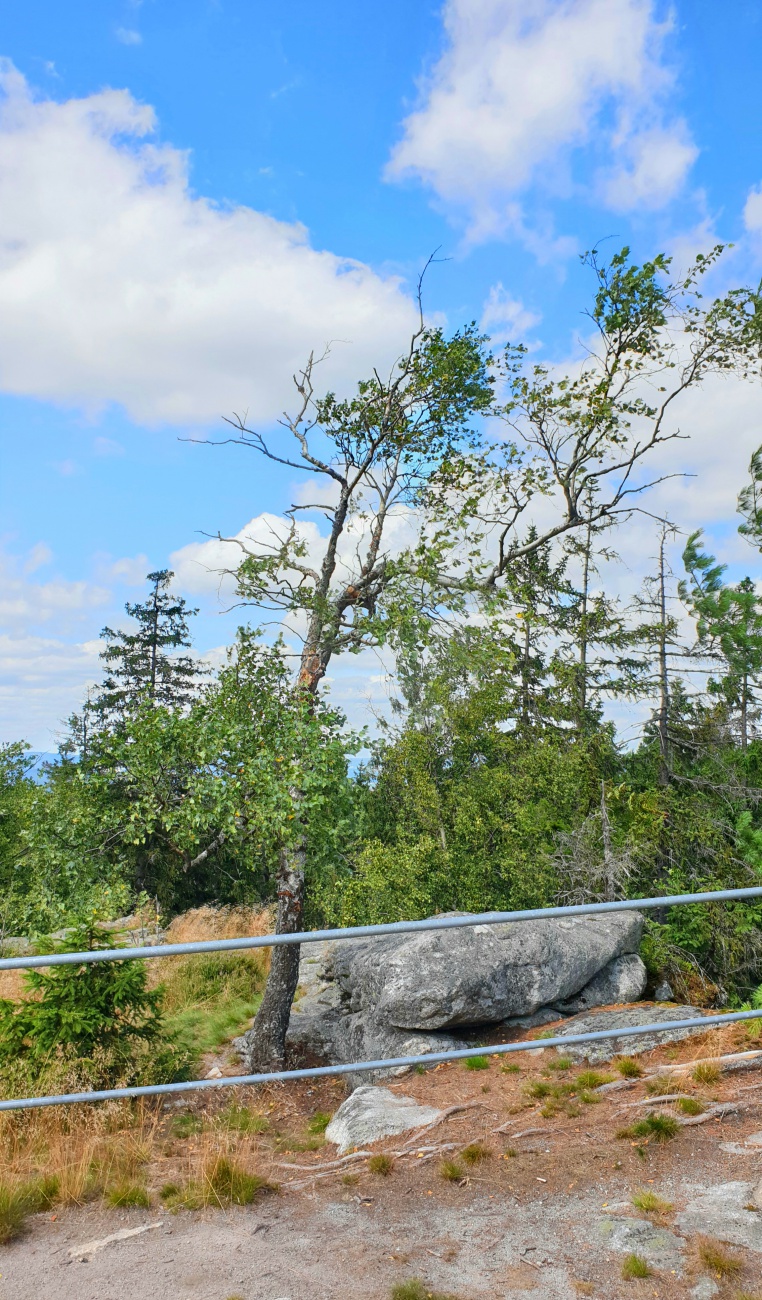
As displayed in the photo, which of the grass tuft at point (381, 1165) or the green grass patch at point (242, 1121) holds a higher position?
the grass tuft at point (381, 1165)

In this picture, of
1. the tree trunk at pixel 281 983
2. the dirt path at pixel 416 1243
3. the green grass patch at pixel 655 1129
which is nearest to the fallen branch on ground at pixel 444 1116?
the dirt path at pixel 416 1243

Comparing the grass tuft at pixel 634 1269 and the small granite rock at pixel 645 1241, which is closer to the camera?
the grass tuft at pixel 634 1269

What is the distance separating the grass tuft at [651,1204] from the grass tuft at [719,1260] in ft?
1.05

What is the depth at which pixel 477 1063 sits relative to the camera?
31.3 ft

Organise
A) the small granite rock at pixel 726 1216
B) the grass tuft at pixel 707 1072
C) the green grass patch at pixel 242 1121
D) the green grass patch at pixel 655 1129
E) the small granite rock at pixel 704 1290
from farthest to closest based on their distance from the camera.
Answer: the green grass patch at pixel 242 1121 < the grass tuft at pixel 707 1072 < the green grass patch at pixel 655 1129 < the small granite rock at pixel 726 1216 < the small granite rock at pixel 704 1290

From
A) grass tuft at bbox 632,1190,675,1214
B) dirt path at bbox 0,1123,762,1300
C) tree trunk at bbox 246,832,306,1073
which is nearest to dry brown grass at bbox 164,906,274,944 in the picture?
tree trunk at bbox 246,832,306,1073

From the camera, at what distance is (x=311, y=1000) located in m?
15.7

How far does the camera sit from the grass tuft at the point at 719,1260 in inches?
135

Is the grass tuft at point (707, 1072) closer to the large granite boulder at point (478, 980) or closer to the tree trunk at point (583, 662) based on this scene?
the large granite boulder at point (478, 980)

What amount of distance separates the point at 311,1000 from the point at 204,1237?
1239cm

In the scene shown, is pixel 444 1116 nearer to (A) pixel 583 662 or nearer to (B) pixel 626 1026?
(B) pixel 626 1026

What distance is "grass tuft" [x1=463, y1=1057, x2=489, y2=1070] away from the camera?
938cm

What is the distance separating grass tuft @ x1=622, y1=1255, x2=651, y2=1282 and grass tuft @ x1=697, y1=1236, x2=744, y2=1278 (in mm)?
254

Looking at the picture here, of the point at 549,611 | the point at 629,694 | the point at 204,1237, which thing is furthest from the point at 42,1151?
the point at 549,611
